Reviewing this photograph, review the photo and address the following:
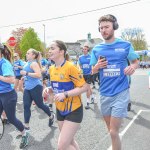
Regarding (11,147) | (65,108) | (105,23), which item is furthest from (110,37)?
(11,147)

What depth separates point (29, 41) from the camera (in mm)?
92875

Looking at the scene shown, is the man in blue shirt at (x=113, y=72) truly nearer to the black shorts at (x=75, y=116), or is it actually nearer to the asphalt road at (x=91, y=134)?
the black shorts at (x=75, y=116)

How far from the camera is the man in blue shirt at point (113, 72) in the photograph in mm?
4449

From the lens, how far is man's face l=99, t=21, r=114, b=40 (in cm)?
443

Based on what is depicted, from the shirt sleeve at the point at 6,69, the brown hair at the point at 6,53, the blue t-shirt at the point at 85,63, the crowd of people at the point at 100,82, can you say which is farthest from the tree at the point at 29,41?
the crowd of people at the point at 100,82

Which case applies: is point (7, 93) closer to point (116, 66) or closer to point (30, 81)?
point (30, 81)

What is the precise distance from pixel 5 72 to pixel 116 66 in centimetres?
189

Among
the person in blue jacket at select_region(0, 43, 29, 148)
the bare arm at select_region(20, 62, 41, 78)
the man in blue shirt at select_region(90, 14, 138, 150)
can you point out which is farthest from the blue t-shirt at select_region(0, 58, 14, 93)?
the man in blue shirt at select_region(90, 14, 138, 150)

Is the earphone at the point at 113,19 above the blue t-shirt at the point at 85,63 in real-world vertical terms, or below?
above

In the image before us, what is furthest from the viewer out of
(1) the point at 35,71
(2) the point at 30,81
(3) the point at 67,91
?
(2) the point at 30,81

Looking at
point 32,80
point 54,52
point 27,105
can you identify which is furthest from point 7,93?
point 54,52

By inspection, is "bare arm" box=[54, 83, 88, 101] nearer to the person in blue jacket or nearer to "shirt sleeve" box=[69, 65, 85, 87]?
"shirt sleeve" box=[69, 65, 85, 87]

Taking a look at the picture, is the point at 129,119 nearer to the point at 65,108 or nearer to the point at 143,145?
the point at 143,145

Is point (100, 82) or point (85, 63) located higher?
point (85, 63)
